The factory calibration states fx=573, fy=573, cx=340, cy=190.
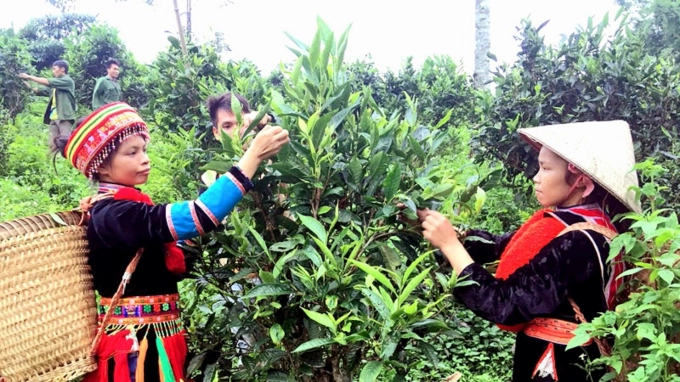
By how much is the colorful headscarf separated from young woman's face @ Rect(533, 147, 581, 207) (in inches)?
54.0

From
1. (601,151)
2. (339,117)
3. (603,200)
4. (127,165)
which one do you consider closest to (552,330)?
(603,200)

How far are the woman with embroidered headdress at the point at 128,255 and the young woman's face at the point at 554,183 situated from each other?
1216 millimetres

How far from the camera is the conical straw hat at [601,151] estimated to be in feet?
5.83

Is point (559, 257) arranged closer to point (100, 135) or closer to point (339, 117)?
point (339, 117)

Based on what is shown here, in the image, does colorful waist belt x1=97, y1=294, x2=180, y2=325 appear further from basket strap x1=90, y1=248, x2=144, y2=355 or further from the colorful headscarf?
the colorful headscarf

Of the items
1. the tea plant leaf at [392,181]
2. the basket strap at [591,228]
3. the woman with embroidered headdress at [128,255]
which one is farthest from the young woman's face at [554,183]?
the woman with embroidered headdress at [128,255]

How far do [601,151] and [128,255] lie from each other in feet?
5.06

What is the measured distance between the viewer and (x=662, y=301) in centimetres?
146

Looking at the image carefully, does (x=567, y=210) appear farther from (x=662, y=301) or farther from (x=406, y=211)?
(x=406, y=211)

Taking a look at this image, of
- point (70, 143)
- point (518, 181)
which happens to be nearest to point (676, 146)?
point (518, 181)

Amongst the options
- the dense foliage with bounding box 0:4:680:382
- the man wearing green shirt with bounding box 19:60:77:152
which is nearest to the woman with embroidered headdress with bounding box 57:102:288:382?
the dense foliage with bounding box 0:4:680:382

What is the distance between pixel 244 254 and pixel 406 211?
471 mm

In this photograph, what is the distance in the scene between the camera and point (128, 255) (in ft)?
6.09

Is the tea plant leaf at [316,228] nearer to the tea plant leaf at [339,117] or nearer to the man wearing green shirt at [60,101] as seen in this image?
the tea plant leaf at [339,117]
